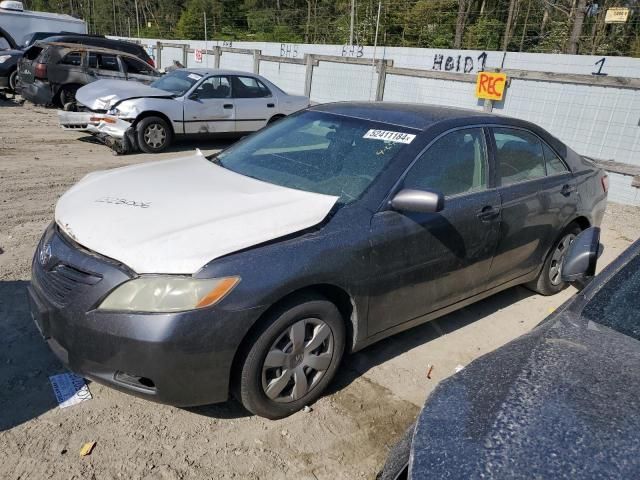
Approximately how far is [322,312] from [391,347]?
1.10 metres

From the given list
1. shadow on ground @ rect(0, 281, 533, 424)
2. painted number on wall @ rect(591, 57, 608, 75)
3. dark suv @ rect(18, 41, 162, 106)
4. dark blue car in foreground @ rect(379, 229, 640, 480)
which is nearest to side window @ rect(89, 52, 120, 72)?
dark suv @ rect(18, 41, 162, 106)

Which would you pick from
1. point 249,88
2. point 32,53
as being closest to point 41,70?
point 32,53

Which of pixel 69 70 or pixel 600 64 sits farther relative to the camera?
pixel 600 64

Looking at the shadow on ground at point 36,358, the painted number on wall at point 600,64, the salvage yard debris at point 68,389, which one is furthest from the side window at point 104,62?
the painted number on wall at point 600,64

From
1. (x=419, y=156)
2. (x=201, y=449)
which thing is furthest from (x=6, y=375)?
(x=419, y=156)

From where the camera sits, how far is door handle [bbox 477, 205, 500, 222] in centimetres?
353

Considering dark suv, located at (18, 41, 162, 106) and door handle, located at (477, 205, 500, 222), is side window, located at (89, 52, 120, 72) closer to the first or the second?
dark suv, located at (18, 41, 162, 106)

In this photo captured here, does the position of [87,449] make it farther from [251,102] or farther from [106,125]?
[251,102]

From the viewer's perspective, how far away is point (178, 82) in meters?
10.1

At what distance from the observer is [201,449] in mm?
2619

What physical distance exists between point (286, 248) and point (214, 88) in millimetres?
8186

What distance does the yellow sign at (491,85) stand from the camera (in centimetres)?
1002

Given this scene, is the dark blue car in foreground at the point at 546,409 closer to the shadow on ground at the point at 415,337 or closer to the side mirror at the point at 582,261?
the side mirror at the point at 582,261

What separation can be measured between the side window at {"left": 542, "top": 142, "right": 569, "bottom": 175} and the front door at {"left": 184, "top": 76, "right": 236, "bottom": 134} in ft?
23.1
